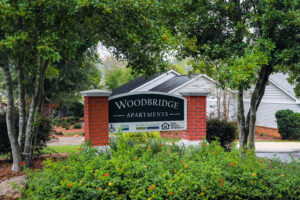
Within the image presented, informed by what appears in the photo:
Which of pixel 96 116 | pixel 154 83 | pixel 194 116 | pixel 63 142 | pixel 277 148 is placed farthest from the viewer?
pixel 154 83

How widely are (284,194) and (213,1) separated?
5.46 metres

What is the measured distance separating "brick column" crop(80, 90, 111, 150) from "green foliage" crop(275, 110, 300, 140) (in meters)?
13.7

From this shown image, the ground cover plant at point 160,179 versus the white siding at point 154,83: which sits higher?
the white siding at point 154,83

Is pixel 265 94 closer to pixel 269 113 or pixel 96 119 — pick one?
pixel 269 113

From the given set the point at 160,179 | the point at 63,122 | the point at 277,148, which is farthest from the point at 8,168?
the point at 277,148

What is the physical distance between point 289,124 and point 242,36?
1176cm

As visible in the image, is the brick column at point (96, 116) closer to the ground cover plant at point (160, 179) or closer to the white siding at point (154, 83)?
the ground cover plant at point (160, 179)

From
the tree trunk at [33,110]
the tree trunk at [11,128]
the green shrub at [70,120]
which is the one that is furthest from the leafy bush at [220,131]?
the green shrub at [70,120]

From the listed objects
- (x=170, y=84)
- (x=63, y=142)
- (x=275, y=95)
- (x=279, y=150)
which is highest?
(x=170, y=84)

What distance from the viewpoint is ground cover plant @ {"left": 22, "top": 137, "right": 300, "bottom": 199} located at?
423cm

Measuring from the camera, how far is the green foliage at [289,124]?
17453 mm

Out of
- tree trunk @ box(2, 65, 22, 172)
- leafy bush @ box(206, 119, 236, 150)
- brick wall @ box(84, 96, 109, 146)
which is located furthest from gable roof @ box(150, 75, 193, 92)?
tree trunk @ box(2, 65, 22, 172)

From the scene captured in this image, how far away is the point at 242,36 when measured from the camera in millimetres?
7836

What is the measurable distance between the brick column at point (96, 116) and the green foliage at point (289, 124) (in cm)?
1373
